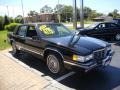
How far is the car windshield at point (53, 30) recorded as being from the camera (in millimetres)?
6917

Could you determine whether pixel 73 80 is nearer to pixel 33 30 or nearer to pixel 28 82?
pixel 28 82

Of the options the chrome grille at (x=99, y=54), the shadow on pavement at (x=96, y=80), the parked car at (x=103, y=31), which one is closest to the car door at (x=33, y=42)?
the shadow on pavement at (x=96, y=80)

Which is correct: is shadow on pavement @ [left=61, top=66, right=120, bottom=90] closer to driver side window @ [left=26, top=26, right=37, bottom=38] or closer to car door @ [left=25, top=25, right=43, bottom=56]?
car door @ [left=25, top=25, right=43, bottom=56]

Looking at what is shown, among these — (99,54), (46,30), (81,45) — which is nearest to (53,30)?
(46,30)

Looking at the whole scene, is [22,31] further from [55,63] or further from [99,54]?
[99,54]

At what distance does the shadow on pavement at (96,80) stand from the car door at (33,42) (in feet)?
5.08

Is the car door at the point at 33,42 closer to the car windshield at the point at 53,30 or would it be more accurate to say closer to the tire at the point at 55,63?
the car windshield at the point at 53,30

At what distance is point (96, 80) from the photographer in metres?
5.75

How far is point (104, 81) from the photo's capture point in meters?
5.65

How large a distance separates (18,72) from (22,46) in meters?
1.63

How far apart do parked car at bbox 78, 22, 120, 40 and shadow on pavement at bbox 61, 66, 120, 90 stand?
7270 millimetres

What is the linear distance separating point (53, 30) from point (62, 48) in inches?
62.4

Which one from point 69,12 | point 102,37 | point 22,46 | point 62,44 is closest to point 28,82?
point 62,44

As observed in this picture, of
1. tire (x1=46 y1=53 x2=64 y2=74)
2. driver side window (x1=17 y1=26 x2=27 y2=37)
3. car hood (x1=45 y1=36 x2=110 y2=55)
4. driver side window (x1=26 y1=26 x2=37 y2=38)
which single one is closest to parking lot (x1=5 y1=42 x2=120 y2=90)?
tire (x1=46 y1=53 x2=64 y2=74)
